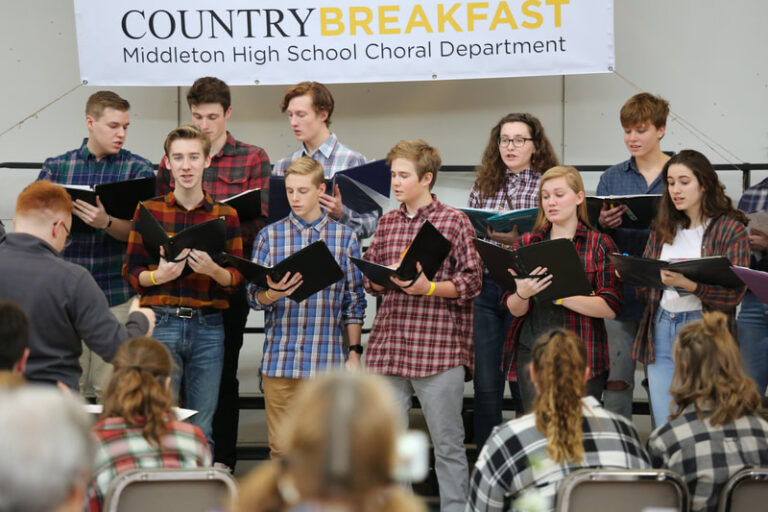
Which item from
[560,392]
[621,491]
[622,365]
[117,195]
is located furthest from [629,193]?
[117,195]

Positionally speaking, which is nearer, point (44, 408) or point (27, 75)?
point (44, 408)

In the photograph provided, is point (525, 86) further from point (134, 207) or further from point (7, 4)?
point (7, 4)

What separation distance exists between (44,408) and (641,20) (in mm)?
4756

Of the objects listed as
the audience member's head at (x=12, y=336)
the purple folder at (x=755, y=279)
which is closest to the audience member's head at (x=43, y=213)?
the audience member's head at (x=12, y=336)

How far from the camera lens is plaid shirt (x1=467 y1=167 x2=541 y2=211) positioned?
406 centimetres

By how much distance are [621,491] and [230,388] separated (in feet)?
7.87

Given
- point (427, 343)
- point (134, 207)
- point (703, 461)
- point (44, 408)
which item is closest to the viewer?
point (44, 408)

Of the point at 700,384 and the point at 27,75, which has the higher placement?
the point at 27,75

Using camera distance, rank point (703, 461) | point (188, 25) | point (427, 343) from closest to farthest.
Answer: point (703, 461)
point (427, 343)
point (188, 25)

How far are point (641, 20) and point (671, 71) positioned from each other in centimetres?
35

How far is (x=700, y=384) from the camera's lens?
256cm

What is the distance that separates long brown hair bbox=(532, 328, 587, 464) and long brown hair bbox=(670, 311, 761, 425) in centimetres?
30

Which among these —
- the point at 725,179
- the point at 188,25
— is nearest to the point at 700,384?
the point at 725,179

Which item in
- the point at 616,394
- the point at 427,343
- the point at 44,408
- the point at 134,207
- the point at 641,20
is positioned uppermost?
the point at 641,20
